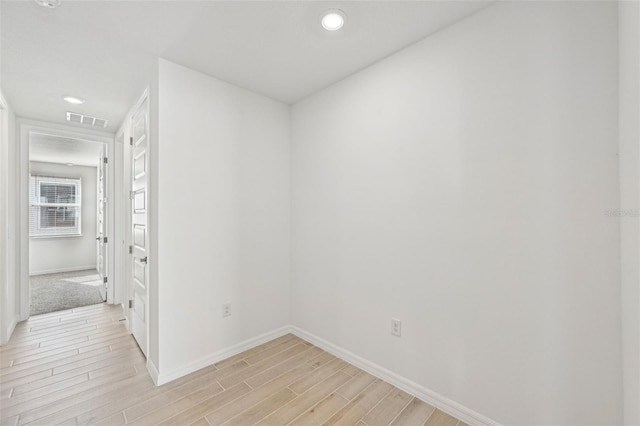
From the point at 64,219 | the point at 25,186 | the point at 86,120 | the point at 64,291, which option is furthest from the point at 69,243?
the point at 86,120

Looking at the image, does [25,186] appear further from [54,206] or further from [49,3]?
[54,206]

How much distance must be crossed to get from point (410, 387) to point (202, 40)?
2919mm

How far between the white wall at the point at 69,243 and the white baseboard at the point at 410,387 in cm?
668

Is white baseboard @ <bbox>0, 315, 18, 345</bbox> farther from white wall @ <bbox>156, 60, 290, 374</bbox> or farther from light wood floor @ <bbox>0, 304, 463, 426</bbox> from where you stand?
white wall @ <bbox>156, 60, 290, 374</bbox>

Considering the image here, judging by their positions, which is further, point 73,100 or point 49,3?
point 73,100

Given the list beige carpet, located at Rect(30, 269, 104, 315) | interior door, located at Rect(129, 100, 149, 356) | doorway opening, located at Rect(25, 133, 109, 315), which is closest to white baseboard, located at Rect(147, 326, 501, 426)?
interior door, located at Rect(129, 100, 149, 356)

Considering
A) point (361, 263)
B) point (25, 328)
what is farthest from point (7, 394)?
point (361, 263)

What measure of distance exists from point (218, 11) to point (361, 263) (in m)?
2.05

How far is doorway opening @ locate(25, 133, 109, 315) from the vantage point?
512cm

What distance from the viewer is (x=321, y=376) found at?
86.4 inches

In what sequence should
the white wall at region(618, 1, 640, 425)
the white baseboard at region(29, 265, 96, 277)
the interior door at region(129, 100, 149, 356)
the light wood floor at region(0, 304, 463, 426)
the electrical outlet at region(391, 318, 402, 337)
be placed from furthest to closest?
the white baseboard at region(29, 265, 96, 277) → the interior door at region(129, 100, 149, 356) → the electrical outlet at region(391, 318, 402, 337) → the light wood floor at region(0, 304, 463, 426) → the white wall at region(618, 1, 640, 425)

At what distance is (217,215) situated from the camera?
245 cm

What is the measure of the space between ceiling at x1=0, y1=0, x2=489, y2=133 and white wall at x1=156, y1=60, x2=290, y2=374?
0.30 m

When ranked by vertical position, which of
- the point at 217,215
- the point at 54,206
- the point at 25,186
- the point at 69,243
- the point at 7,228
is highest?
the point at 25,186
